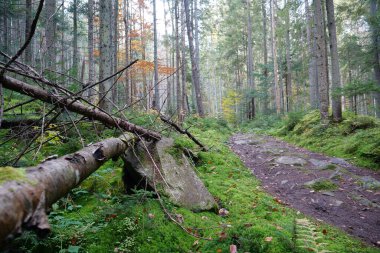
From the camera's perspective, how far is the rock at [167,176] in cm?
379

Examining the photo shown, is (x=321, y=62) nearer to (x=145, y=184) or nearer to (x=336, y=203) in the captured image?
(x=336, y=203)

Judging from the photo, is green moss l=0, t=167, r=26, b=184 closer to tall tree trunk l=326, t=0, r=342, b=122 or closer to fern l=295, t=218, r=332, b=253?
fern l=295, t=218, r=332, b=253

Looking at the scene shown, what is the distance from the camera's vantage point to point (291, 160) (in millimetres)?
8039

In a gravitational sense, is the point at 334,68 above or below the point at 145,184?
above

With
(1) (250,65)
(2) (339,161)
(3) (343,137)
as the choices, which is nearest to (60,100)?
(2) (339,161)

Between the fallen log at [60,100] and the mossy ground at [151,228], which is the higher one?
the fallen log at [60,100]

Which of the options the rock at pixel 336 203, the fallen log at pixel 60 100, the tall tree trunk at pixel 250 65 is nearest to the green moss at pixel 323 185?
the rock at pixel 336 203

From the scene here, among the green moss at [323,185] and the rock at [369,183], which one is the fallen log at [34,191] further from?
the rock at [369,183]

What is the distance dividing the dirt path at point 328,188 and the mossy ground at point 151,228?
2.16 feet

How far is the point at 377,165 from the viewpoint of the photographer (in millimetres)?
6918

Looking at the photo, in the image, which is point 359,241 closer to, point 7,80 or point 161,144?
point 161,144

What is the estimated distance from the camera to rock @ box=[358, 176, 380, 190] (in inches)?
221

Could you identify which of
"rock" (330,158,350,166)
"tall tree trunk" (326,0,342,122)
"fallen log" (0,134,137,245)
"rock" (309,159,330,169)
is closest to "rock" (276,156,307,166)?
"rock" (309,159,330,169)

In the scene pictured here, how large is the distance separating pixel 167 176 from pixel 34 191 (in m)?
2.74
